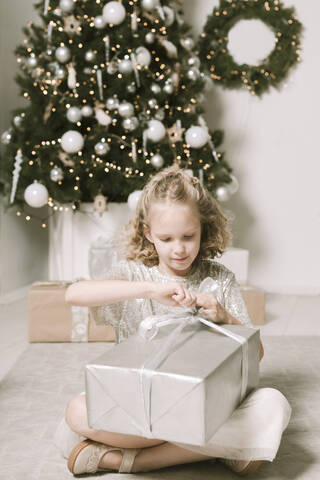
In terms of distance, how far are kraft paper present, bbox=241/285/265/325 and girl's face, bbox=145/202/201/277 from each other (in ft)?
3.84

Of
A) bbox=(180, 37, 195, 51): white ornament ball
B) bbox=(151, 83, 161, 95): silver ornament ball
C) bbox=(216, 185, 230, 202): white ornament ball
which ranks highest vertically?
bbox=(180, 37, 195, 51): white ornament ball

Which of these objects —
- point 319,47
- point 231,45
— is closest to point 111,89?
point 231,45

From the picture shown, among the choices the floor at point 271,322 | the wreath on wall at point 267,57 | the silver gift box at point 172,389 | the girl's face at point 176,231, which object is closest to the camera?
the silver gift box at point 172,389

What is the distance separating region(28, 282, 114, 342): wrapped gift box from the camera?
2145mm

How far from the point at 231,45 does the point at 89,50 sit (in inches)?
39.4

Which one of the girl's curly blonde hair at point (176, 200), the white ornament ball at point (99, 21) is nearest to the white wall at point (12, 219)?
the white ornament ball at point (99, 21)

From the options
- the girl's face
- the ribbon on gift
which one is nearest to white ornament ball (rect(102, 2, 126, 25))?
the girl's face

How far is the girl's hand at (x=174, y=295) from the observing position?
111 cm

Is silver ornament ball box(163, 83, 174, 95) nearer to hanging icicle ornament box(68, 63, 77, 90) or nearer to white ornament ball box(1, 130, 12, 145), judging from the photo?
hanging icicle ornament box(68, 63, 77, 90)

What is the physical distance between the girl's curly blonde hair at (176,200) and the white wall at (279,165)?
6.47ft

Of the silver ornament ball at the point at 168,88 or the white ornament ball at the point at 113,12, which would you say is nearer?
the white ornament ball at the point at 113,12

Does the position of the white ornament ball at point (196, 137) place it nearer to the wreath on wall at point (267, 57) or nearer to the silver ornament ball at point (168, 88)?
the silver ornament ball at point (168, 88)

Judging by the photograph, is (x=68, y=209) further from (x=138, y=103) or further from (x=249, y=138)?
(x=249, y=138)

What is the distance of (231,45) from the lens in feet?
10.6
